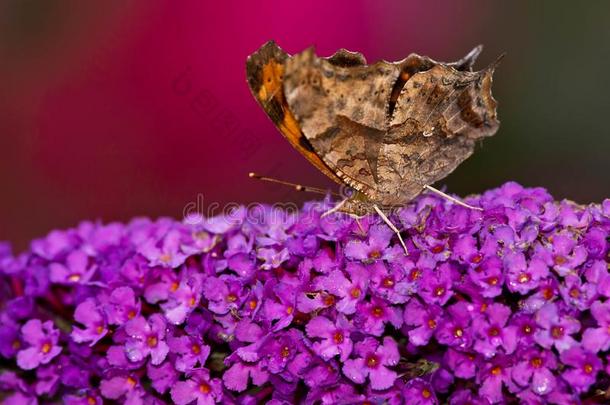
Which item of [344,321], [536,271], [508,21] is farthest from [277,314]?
[508,21]

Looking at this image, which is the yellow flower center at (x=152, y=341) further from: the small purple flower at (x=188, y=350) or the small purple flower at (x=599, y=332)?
the small purple flower at (x=599, y=332)

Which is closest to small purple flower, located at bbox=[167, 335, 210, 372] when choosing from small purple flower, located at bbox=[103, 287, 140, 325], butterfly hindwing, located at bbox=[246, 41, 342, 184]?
small purple flower, located at bbox=[103, 287, 140, 325]

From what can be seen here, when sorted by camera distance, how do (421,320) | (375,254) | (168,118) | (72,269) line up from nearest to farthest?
→ 1. (421,320)
2. (375,254)
3. (72,269)
4. (168,118)

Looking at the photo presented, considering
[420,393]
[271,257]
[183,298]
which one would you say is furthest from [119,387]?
[420,393]

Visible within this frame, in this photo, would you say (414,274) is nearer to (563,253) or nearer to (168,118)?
(563,253)

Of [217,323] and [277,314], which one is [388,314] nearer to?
[277,314]

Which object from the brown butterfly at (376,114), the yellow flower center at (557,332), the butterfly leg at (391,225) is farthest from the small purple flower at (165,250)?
the yellow flower center at (557,332)
